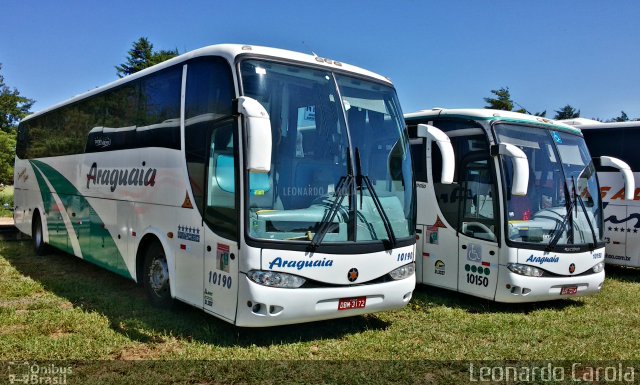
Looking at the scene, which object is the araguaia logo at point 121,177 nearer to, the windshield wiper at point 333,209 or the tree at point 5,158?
the windshield wiper at point 333,209

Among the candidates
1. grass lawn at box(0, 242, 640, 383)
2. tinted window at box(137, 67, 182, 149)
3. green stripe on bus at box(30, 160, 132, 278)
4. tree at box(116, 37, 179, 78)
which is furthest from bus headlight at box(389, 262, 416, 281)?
tree at box(116, 37, 179, 78)

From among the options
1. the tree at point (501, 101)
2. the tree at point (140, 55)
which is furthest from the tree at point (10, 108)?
the tree at point (501, 101)

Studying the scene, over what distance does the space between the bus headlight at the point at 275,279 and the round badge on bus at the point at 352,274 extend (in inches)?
21.2

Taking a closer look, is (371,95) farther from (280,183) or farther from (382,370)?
(382,370)

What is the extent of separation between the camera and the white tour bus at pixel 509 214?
7664 millimetres

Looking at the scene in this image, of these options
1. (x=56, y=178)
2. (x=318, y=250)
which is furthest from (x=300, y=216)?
(x=56, y=178)

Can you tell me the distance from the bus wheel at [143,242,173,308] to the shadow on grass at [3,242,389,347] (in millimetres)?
141

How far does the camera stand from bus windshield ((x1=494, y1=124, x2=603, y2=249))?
775cm

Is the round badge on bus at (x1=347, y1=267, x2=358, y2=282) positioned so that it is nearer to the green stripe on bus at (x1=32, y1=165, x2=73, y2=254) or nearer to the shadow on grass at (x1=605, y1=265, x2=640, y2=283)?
the green stripe on bus at (x1=32, y1=165, x2=73, y2=254)

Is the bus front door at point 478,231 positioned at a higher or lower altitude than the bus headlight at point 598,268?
higher

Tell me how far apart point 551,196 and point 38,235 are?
35.7ft

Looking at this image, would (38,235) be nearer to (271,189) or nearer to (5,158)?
(271,189)

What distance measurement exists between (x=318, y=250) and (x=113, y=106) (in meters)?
5.18

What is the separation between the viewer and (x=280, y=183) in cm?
561
